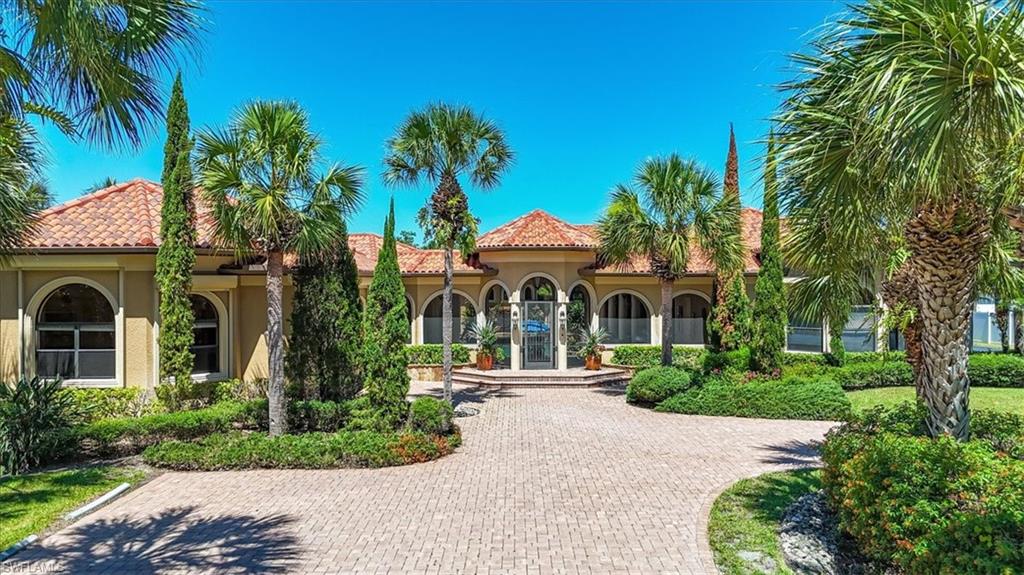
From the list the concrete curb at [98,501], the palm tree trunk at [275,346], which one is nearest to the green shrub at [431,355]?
the palm tree trunk at [275,346]

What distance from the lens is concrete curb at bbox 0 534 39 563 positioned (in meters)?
7.02

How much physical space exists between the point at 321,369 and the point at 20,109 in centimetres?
915

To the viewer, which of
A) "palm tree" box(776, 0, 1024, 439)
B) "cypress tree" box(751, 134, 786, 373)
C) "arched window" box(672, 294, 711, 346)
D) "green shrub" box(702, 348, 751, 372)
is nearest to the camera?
"palm tree" box(776, 0, 1024, 439)

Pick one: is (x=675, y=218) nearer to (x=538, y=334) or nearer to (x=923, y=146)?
(x=538, y=334)

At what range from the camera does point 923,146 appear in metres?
5.33

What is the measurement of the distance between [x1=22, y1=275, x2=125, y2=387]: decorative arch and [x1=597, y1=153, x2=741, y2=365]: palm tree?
1454cm

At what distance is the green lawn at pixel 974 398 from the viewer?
54.6ft

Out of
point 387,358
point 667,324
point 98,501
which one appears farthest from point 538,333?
point 98,501

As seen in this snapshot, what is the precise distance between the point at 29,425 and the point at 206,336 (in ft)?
18.3

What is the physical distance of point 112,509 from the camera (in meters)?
8.80

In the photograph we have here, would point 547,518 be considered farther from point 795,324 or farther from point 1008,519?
point 795,324

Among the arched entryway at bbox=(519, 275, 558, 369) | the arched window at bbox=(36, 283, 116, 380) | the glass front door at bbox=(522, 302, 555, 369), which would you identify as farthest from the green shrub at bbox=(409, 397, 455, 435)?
the glass front door at bbox=(522, 302, 555, 369)

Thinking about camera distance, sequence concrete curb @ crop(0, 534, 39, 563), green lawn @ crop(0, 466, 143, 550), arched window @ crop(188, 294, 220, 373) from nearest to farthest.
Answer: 1. concrete curb @ crop(0, 534, 39, 563)
2. green lawn @ crop(0, 466, 143, 550)
3. arched window @ crop(188, 294, 220, 373)

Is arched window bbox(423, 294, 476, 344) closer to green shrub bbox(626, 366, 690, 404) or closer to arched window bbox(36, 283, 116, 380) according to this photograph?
green shrub bbox(626, 366, 690, 404)
